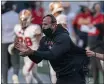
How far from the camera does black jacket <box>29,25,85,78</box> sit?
22.7 feet

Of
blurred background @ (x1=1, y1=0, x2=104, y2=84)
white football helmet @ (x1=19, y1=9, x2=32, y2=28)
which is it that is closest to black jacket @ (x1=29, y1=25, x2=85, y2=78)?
white football helmet @ (x1=19, y1=9, x2=32, y2=28)

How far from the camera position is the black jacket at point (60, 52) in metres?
6.93

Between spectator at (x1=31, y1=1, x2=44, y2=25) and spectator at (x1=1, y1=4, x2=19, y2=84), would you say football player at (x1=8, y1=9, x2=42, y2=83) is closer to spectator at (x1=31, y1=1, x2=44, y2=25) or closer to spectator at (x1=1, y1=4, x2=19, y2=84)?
spectator at (x1=1, y1=4, x2=19, y2=84)

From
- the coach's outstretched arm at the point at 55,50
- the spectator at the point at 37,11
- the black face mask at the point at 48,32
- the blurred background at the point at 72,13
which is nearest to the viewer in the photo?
the coach's outstretched arm at the point at 55,50

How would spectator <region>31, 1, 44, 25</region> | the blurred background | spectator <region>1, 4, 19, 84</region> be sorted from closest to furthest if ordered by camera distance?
spectator <region>1, 4, 19, 84</region>, the blurred background, spectator <region>31, 1, 44, 25</region>

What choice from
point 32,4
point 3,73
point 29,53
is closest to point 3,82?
point 3,73

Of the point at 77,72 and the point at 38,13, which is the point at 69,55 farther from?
the point at 38,13

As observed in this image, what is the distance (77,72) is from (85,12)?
8804mm

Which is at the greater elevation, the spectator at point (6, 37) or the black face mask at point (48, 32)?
the black face mask at point (48, 32)

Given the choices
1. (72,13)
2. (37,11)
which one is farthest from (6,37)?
(72,13)

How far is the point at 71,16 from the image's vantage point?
16.2m

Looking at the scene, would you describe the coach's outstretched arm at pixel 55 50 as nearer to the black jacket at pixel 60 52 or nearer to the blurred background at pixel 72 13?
the black jacket at pixel 60 52

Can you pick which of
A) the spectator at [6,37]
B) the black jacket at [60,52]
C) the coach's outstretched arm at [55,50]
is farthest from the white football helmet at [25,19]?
the coach's outstretched arm at [55,50]

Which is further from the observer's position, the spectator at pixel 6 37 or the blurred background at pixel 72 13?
the blurred background at pixel 72 13
